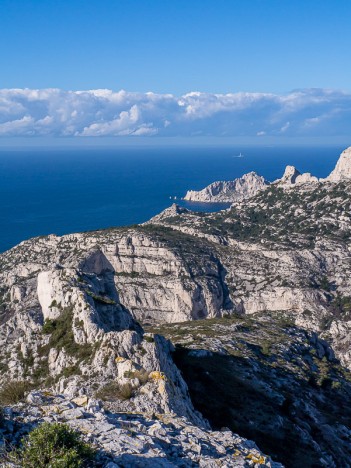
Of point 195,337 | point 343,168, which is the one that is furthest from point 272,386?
point 343,168

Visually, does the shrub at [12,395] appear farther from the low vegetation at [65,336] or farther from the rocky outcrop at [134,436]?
the low vegetation at [65,336]

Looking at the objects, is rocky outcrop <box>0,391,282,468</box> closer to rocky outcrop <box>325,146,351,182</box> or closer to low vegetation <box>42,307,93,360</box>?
low vegetation <box>42,307,93,360</box>

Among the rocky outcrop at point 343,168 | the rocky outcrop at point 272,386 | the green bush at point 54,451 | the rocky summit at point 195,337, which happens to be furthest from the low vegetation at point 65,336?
the rocky outcrop at point 343,168

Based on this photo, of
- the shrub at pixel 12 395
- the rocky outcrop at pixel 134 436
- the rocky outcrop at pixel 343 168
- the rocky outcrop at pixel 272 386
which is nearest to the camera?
the rocky outcrop at pixel 134 436

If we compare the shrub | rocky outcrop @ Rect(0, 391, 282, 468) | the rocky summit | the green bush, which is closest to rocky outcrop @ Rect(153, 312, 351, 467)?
the rocky summit

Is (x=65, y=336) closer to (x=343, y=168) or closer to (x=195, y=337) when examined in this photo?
(x=195, y=337)

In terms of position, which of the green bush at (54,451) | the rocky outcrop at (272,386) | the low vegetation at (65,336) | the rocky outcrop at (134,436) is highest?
the green bush at (54,451)
